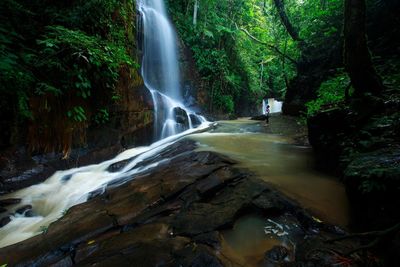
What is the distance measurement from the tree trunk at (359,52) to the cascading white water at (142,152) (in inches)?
173

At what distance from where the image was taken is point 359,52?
4.54m

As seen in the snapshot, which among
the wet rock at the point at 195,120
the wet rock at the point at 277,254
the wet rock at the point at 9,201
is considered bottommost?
the wet rock at the point at 9,201

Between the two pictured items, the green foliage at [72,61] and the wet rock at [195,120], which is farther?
the wet rock at [195,120]

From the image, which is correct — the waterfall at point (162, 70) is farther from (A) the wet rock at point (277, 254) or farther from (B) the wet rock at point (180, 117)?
(A) the wet rock at point (277, 254)

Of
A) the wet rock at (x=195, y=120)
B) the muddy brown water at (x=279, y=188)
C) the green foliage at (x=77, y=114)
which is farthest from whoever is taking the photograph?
the wet rock at (x=195, y=120)

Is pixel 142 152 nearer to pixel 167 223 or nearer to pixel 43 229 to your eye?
pixel 43 229

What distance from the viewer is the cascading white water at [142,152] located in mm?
4691

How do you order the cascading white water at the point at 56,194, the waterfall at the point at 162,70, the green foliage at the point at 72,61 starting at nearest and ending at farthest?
the cascading white water at the point at 56,194, the green foliage at the point at 72,61, the waterfall at the point at 162,70

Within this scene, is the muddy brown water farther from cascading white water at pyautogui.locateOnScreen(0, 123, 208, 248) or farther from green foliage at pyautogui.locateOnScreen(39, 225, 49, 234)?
green foliage at pyautogui.locateOnScreen(39, 225, 49, 234)

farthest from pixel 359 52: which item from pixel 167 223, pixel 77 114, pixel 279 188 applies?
pixel 77 114

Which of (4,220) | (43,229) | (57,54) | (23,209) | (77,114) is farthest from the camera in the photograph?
(77,114)

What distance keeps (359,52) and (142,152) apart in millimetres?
5935

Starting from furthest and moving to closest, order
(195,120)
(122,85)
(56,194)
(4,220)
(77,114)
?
(195,120)
(122,85)
(77,114)
(56,194)
(4,220)

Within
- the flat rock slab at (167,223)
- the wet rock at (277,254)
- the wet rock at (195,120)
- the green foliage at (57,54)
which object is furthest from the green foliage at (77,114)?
the wet rock at (195,120)
